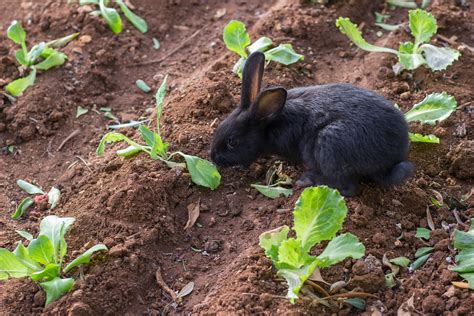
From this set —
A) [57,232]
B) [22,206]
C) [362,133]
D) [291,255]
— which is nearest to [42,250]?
[57,232]

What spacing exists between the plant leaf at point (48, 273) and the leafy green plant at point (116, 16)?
3.39 meters

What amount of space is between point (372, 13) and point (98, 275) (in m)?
4.34

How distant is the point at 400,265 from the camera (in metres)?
4.81

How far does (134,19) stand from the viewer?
763 cm

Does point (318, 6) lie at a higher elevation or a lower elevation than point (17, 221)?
higher

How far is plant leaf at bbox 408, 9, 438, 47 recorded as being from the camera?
6.28m

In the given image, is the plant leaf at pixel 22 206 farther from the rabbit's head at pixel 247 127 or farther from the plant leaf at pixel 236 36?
the plant leaf at pixel 236 36

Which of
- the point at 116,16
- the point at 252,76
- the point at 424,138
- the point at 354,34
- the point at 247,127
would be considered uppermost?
the point at 252,76

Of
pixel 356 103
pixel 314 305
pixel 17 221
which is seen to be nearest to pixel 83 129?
pixel 17 221

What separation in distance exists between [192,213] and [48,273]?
1.19m

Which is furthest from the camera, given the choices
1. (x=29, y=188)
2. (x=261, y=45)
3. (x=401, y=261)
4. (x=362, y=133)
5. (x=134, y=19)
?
(x=134, y=19)

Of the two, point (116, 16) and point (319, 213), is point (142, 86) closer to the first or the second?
point (116, 16)

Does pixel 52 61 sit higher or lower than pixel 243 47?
lower

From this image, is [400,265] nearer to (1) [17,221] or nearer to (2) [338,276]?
(2) [338,276]
